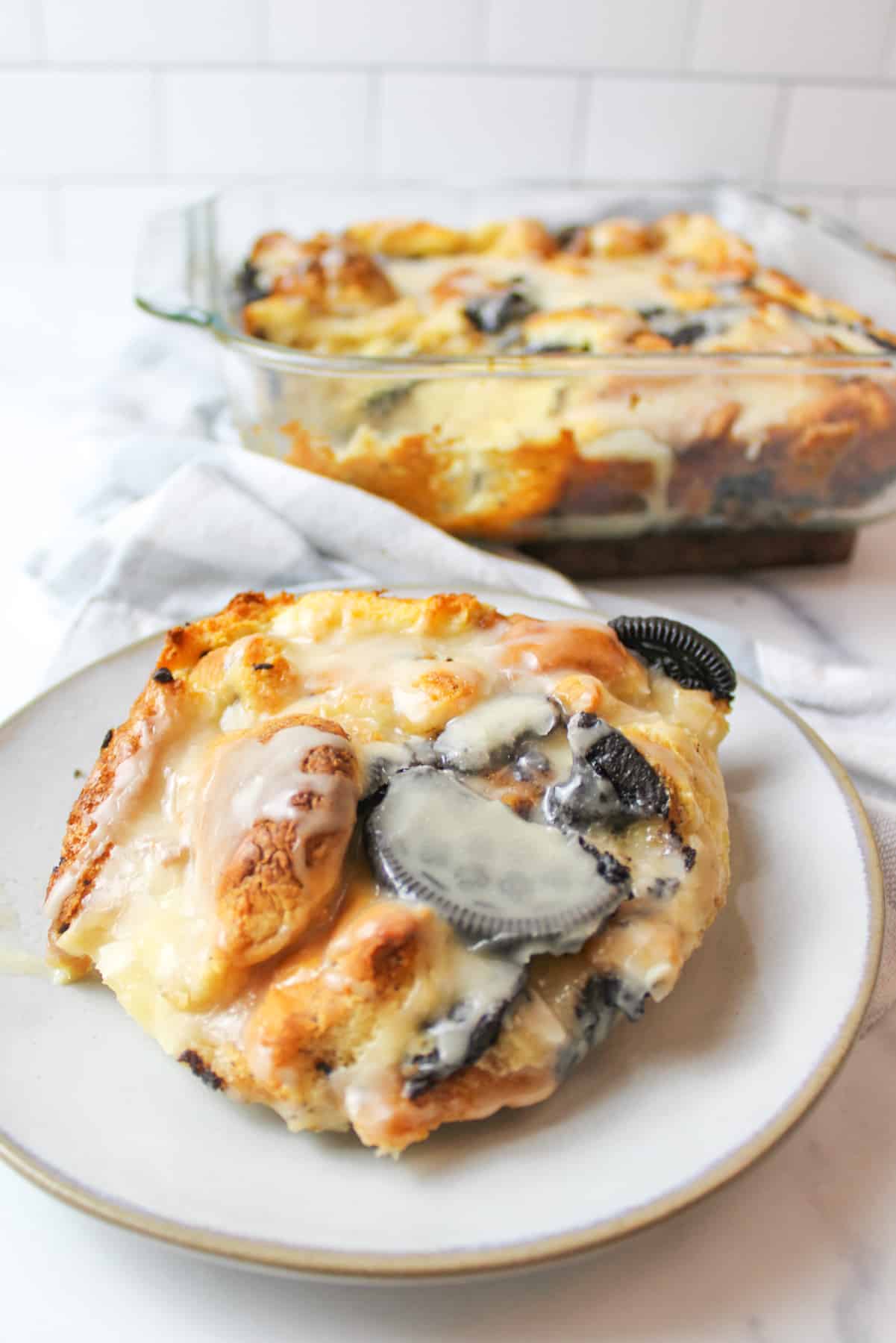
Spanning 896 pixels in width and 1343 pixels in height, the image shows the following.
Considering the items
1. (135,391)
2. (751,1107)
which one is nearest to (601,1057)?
(751,1107)

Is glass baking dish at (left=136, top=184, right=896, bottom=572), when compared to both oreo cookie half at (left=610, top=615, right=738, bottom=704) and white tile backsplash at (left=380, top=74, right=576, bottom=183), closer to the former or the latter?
oreo cookie half at (left=610, top=615, right=738, bottom=704)

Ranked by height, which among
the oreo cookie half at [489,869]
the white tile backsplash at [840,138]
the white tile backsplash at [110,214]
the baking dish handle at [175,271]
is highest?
the white tile backsplash at [840,138]

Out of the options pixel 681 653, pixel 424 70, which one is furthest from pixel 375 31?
pixel 681 653

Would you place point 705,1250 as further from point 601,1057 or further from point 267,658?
point 267,658

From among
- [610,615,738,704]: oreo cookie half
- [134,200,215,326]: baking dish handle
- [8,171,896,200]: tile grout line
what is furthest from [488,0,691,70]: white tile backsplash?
[610,615,738,704]: oreo cookie half

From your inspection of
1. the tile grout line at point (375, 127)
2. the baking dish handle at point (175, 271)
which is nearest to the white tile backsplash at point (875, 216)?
the tile grout line at point (375, 127)

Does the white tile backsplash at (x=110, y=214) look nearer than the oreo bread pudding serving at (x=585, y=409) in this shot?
No

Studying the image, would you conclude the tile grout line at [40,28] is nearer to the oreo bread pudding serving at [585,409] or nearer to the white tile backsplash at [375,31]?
the white tile backsplash at [375,31]
